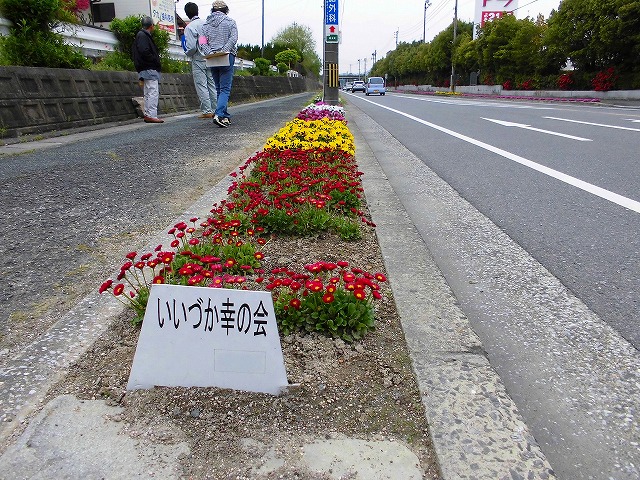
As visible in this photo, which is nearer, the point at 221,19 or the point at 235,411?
the point at 235,411

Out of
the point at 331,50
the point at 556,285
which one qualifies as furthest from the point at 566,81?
the point at 556,285

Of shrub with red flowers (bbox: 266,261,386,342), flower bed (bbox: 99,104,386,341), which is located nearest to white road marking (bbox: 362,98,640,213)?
flower bed (bbox: 99,104,386,341)

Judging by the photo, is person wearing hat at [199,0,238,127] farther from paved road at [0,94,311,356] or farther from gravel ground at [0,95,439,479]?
gravel ground at [0,95,439,479]

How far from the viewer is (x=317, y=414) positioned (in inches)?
60.4

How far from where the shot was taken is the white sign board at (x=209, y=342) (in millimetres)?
1568

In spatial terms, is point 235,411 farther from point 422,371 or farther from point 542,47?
point 542,47

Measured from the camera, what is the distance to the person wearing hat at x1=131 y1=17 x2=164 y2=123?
956cm

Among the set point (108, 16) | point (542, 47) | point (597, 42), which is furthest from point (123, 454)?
A: point (108, 16)

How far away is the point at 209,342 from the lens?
1607mm

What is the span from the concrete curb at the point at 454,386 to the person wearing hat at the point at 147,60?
27.4ft

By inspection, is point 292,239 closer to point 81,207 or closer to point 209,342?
point 209,342

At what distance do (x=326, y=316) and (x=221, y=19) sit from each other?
9.13 m

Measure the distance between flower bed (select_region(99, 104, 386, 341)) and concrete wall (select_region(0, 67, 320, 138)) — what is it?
4.45 m

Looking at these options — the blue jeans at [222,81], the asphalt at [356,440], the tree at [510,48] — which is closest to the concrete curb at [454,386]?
the asphalt at [356,440]
